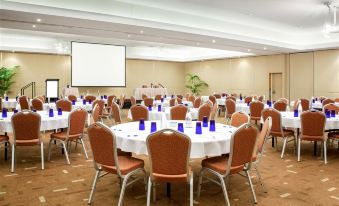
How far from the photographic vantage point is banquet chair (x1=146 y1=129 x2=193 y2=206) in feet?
10.2

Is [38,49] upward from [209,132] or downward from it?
upward

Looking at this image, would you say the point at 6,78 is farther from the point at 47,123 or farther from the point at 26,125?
the point at 26,125

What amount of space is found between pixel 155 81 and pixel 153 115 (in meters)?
14.1

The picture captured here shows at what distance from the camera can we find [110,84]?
1711 cm

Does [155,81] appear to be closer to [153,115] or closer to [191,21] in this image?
[191,21]

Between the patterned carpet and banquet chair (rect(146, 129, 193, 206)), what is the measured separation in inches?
29.4

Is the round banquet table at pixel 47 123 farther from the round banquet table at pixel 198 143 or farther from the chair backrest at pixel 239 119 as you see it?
the chair backrest at pixel 239 119

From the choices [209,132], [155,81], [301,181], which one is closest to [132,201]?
[209,132]

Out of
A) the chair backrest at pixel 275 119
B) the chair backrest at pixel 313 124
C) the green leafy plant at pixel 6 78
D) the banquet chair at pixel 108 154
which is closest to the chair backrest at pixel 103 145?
the banquet chair at pixel 108 154

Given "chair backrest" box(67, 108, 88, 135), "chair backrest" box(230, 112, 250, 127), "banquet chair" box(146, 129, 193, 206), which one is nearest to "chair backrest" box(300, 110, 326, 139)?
"chair backrest" box(230, 112, 250, 127)

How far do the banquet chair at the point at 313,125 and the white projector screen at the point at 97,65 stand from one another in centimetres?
1229

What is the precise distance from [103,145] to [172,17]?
7851mm

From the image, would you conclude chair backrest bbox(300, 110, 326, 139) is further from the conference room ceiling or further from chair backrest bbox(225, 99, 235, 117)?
the conference room ceiling

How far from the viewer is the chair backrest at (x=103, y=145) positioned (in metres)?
3.40
